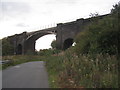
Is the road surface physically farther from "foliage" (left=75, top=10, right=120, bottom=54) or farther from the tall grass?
"foliage" (left=75, top=10, right=120, bottom=54)

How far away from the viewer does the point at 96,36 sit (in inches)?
387

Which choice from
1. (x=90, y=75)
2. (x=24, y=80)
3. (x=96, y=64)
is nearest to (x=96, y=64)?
(x=96, y=64)

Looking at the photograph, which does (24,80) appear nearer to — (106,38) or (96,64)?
(96,64)

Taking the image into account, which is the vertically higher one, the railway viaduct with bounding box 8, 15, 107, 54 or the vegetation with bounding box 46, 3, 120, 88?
the railway viaduct with bounding box 8, 15, 107, 54

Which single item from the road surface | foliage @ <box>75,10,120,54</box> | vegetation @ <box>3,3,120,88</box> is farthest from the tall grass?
foliage @ <box>75,10,120,54</box>

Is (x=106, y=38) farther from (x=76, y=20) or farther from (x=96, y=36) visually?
(x=76, y=20)

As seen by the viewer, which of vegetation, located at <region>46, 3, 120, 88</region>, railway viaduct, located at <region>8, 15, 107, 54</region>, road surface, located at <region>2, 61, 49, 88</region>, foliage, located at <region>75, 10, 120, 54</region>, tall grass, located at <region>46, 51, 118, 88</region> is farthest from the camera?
railway viaduct, located at <region>8, 15, 107, 54</region>

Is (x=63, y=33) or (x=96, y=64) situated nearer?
(x=96, y=64)

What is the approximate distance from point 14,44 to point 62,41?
2947 centimetres

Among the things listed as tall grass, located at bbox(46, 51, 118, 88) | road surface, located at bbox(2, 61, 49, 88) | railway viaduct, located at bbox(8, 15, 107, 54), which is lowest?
road surface, located at bbox(2, 61, 49, 88)

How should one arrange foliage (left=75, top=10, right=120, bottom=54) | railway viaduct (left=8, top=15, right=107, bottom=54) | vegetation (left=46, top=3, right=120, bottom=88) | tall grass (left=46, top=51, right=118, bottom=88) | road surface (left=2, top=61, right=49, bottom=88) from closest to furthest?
tall grass (left=46, top=51, right=118, bottom=88) < vegetation (left=46, top=3, right=120, bottom=88) < road surface (left=2, top=61, right=49, bottom=88) < foliage (left=75, top=10, right=120, bottom=54) < railway viaduct (left=8, top=15, right=107, bottom=54)

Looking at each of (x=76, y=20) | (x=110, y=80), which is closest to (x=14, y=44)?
(x=76, y=20)

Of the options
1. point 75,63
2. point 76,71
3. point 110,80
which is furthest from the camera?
point 75,63

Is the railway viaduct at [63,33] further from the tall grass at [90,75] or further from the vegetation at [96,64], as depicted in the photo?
the tall grass at [90,75]
